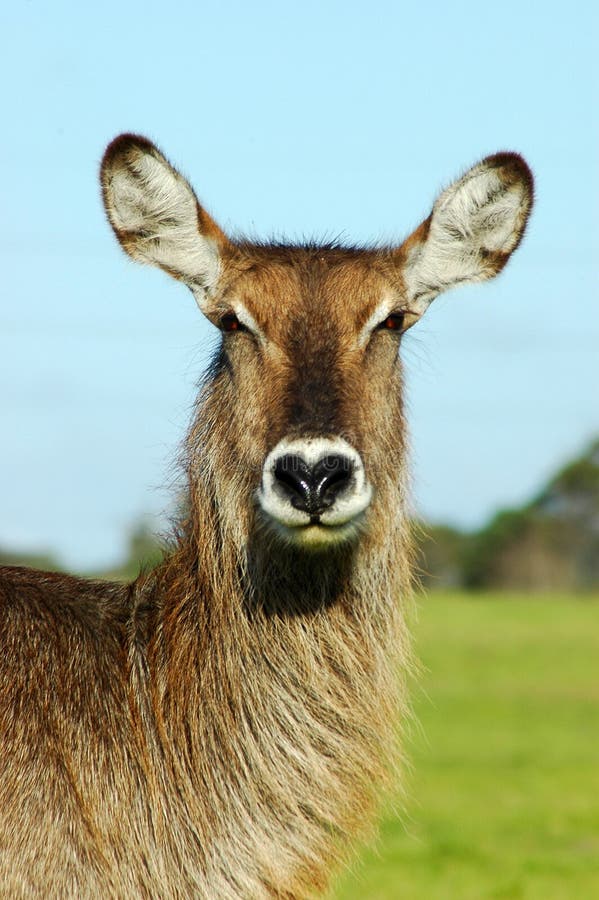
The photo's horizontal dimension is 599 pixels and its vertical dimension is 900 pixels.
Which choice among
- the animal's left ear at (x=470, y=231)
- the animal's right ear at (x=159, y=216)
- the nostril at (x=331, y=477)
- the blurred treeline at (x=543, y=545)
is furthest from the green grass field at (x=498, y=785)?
the blurred treeline at (x=543, y=545)

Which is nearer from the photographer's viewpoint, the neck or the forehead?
the neck

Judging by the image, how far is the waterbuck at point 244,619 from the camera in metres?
5.28

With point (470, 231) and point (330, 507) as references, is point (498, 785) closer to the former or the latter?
point (470, 231)

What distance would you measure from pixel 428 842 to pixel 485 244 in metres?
8.31

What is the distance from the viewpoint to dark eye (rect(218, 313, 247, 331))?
6105 mm

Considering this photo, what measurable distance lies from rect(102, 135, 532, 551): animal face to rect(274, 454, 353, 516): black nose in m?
0.04

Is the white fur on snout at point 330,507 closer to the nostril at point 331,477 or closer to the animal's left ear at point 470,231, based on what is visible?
the nostril at point 331,477

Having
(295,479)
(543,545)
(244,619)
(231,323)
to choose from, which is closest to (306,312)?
(231,323)

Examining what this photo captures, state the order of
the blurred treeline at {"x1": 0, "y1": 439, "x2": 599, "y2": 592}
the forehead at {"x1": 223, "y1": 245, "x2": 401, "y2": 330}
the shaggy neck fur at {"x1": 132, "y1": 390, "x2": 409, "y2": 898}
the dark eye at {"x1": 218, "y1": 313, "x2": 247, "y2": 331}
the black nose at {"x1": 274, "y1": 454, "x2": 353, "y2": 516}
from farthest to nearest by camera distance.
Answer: the blurred treeline at {"x1": 0, "y1": 439, "x2": 599, "y2": 592}, the dark eye at {"x1": 218, "y1": 313, "x2": 247, "y2": 331}, the forehead at {"x1": 223, "y1": 245, "x2": 401, "y2": 330}, the shaggy neck fur at {"x1": 132, "y1": 390, "x2": 409, "y2": 898}, the black nose at {"x1": 274, "y1": 454, "x2": 353, "y2": 516}

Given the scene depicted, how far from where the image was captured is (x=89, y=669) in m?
5.61

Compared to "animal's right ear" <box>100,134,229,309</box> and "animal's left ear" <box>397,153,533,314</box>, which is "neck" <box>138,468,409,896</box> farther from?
"animal's left ear" <box>397,153,533,314</box>

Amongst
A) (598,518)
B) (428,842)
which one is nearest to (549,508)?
(598,518)

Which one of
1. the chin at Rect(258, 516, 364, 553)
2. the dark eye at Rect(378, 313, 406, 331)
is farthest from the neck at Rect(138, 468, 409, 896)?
the dark eye at Rect(378, 313, 406, 331)

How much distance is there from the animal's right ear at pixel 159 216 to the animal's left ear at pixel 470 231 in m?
0.88
